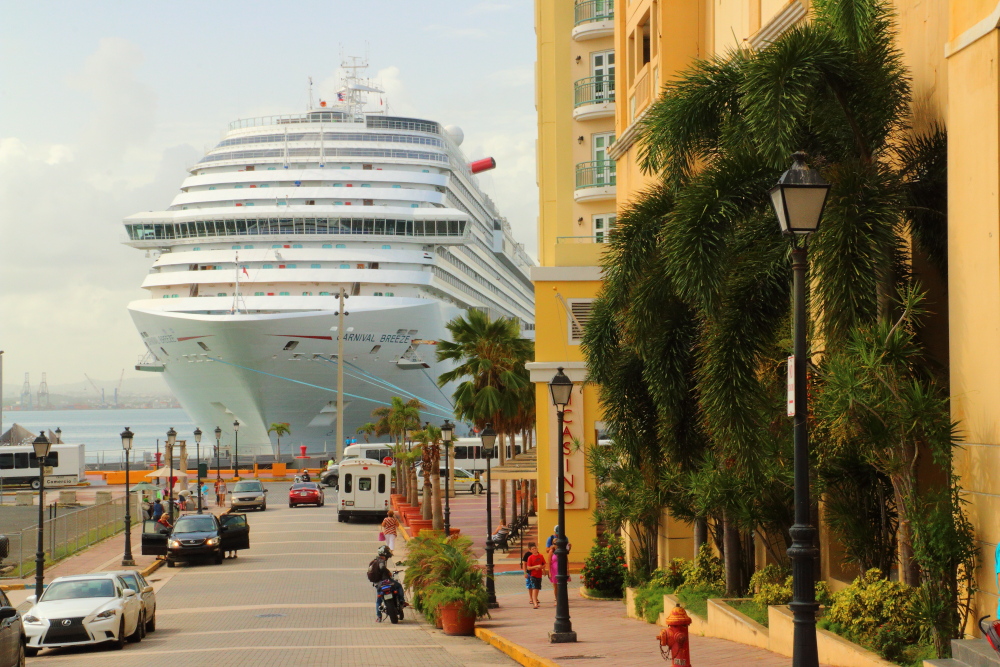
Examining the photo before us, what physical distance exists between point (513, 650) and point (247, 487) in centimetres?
3594

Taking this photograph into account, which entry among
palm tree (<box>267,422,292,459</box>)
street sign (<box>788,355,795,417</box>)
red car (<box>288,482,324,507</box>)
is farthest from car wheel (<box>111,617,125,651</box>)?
palm tree (<box>267,422,292,459</box>)

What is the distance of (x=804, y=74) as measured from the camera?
11.8m


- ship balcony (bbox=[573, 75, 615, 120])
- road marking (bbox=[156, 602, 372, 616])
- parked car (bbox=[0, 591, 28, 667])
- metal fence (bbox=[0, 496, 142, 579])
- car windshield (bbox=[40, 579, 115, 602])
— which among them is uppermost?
ship balcony (bbox=[573, 75, 615, 120])

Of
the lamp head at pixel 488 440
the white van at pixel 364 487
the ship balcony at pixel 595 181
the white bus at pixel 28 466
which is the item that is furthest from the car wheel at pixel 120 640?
the white bus at pixel 28 466

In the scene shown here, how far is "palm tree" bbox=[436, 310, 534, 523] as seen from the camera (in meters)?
36.8

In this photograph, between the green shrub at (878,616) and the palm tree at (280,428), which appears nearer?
the green shrub at (878,616)

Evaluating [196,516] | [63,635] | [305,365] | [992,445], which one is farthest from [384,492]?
[992,445]

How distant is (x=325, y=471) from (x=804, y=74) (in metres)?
51.6

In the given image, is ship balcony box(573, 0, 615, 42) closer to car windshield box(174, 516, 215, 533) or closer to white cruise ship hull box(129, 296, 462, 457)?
car windshield box(174, 516, 215, 533)

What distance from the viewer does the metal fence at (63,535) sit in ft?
91.1

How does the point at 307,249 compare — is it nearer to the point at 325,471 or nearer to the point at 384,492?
the point at 325,471

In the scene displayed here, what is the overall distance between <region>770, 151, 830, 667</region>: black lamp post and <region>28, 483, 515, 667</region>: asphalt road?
7400 millimetres

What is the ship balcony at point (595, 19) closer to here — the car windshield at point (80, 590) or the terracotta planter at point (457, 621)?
the terracotta planter at point (457, 621)

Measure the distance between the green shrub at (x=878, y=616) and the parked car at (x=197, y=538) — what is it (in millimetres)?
21392
